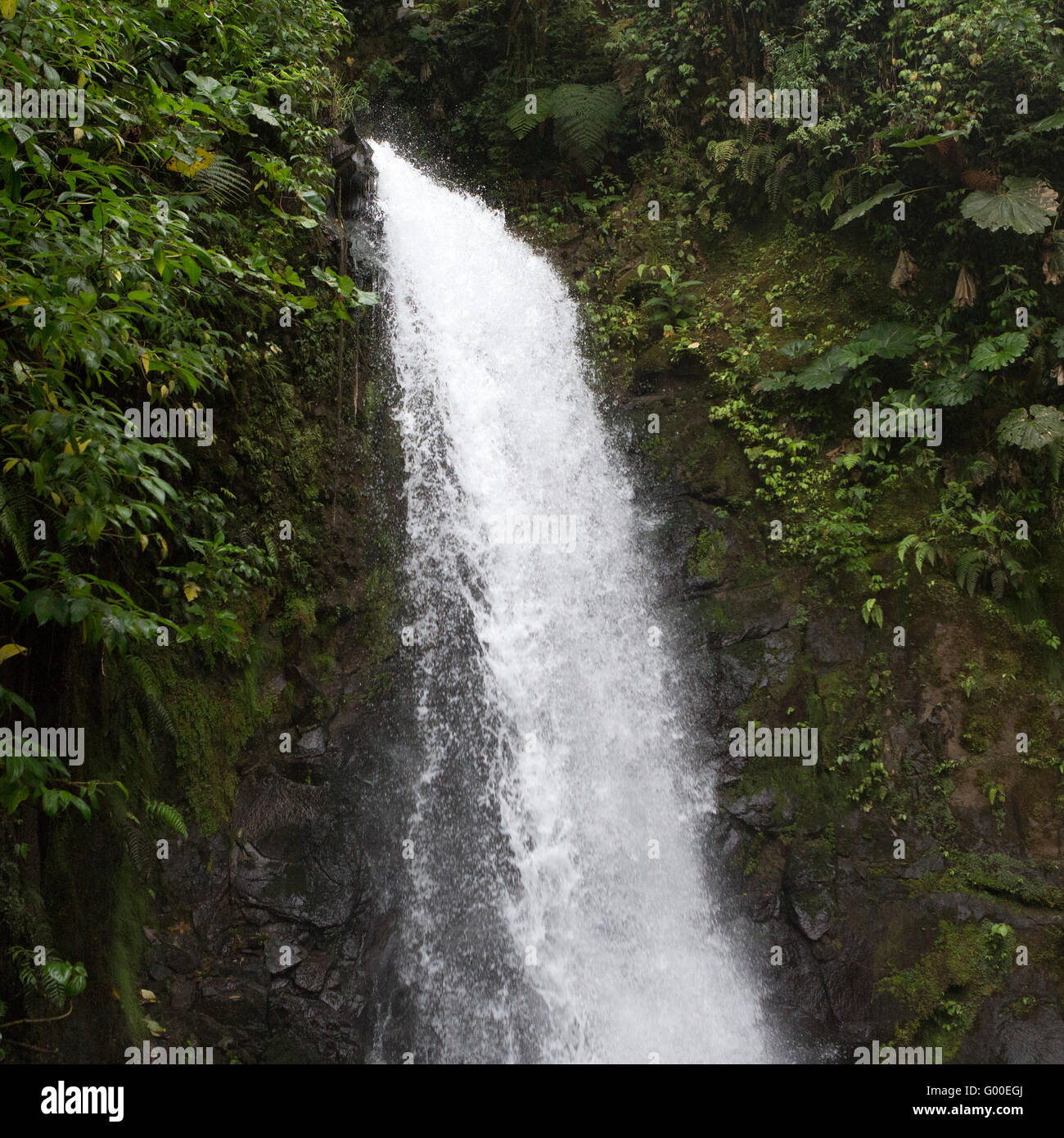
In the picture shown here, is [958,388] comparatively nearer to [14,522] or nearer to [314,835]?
[314,835]

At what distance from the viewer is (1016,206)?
7281 millimetres

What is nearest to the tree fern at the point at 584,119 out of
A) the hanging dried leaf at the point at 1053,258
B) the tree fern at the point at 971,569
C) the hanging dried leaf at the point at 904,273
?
the hanging dried leaf at the point at 904,273

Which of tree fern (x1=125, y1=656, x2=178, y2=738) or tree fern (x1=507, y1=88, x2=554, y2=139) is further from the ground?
tree fern (x1=507, y1=88, x2=554, y2=139)

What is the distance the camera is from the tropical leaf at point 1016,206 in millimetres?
7152

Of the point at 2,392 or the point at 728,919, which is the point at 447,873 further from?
the point at 2,392

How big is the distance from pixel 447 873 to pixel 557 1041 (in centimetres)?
147

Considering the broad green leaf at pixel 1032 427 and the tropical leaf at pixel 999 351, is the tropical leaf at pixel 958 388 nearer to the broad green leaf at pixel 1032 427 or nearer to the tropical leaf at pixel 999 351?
the tropical leaf at pixel 999 351

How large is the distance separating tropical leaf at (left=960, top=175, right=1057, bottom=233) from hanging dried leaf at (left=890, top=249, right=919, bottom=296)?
814 mm

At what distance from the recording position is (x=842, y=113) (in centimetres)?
857

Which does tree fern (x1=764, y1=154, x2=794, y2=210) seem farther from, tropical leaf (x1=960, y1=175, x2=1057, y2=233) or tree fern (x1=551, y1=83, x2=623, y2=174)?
tree fern (x1=551, y1=83, x2=623, y2=174)

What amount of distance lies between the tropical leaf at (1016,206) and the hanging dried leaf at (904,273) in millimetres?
814

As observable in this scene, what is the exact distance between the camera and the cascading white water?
20.8 ft

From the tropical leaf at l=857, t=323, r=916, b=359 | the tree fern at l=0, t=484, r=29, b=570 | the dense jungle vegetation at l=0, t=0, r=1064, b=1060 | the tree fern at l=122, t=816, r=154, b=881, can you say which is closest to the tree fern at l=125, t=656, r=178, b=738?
the dense jungle vegetation at l=0, t=0, r=1064, b=1060

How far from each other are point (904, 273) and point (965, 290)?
2.11 ft
